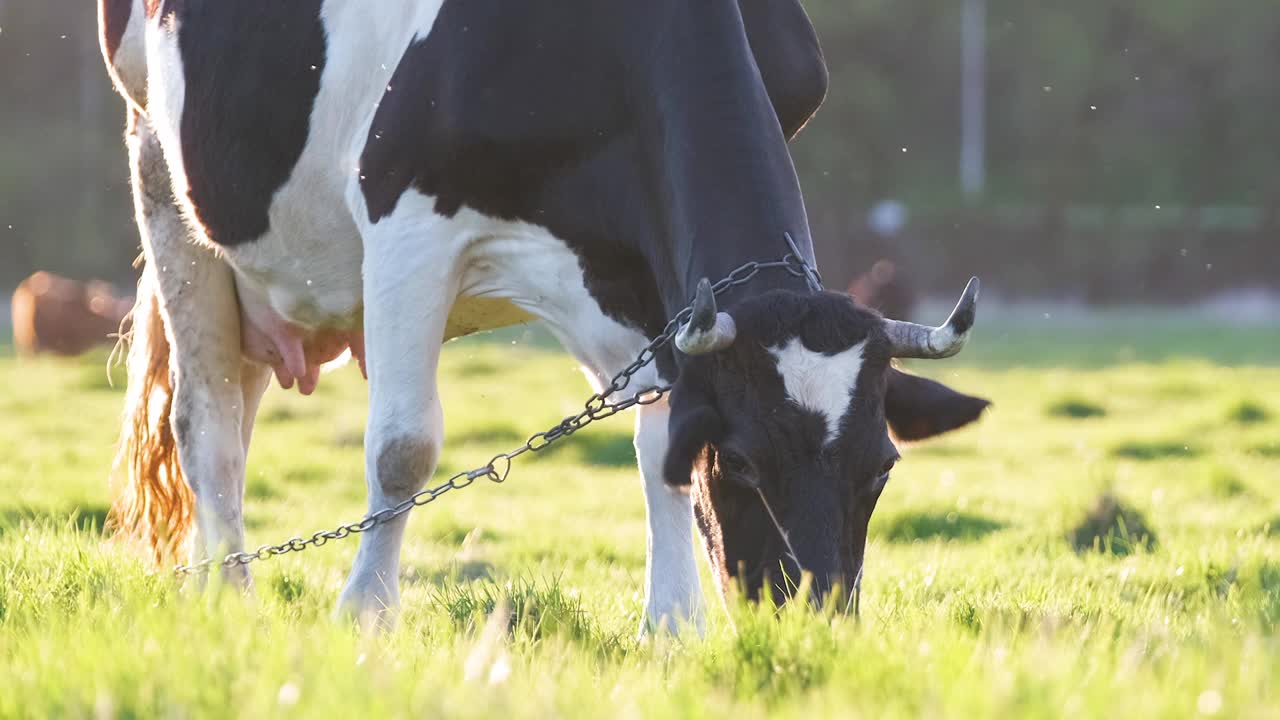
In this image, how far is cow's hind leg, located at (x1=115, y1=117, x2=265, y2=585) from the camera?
5586 mm

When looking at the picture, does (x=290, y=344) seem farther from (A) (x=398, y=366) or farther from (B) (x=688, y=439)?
(B) (x=688, y=439)

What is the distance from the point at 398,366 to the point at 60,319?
528 inches

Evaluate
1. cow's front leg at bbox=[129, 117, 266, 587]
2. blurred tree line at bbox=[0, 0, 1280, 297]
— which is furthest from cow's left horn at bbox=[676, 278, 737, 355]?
blurred tree line at bbox=[0, 0, 1280, 297]

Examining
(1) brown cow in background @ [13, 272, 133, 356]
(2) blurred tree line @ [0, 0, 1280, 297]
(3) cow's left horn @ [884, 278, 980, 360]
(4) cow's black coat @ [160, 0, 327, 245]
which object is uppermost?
(2) blurred tree line @ [0, 0, 1280, 297]

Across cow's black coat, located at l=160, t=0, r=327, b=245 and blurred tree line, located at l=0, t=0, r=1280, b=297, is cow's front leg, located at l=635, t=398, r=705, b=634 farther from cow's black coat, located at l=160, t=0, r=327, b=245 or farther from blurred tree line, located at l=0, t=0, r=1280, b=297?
blurred tree line, located at l=0, t=0, r=1280, b=297

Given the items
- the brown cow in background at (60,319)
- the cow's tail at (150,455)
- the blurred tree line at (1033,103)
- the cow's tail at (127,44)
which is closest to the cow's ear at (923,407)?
the cow's tail at (150,455)

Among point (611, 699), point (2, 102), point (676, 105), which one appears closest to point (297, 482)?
point (676, 105)

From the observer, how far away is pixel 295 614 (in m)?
3.98

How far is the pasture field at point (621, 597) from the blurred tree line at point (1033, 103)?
1013 inches

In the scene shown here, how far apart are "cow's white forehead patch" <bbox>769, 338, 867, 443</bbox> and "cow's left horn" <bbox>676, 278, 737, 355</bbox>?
0.11 m

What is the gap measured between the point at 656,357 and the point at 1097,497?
99.0 inches

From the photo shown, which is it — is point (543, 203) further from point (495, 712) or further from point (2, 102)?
point (2, 102)

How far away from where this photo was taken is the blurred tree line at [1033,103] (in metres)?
35.7

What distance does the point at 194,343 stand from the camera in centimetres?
568
